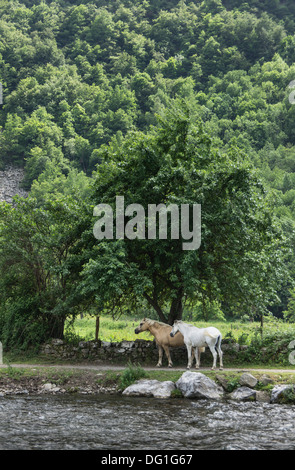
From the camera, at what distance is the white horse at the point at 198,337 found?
62.4 feet

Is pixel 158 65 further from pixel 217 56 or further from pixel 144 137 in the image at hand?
pixel 144 137

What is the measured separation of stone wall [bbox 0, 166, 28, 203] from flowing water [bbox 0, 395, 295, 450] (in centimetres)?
10171

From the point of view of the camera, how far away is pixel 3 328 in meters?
22.4

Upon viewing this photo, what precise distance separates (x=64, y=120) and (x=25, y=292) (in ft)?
398

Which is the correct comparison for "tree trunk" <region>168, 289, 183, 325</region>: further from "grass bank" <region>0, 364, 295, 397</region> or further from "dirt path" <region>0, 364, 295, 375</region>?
"grass bank" <region>0, 364, 295, 397</region>

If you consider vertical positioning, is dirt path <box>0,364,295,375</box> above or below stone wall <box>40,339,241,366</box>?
below

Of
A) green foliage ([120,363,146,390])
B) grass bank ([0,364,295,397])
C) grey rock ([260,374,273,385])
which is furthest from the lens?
green foliage ([120,363,146,390])

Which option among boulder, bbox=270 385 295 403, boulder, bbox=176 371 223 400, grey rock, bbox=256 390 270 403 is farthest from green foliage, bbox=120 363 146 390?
boulder, bbox=270 385 295 403

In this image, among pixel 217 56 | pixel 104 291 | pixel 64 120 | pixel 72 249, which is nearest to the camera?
pixel 104 291

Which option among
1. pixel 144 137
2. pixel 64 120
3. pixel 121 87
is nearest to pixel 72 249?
Answer: pixel 144 137

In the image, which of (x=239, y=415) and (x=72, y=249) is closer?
(x=239, y=415)

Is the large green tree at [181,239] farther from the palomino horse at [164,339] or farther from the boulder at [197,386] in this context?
the boulder at [197,386]

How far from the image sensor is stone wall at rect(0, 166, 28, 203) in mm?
116144

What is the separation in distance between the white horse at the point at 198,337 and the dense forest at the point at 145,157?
160 centimetres
